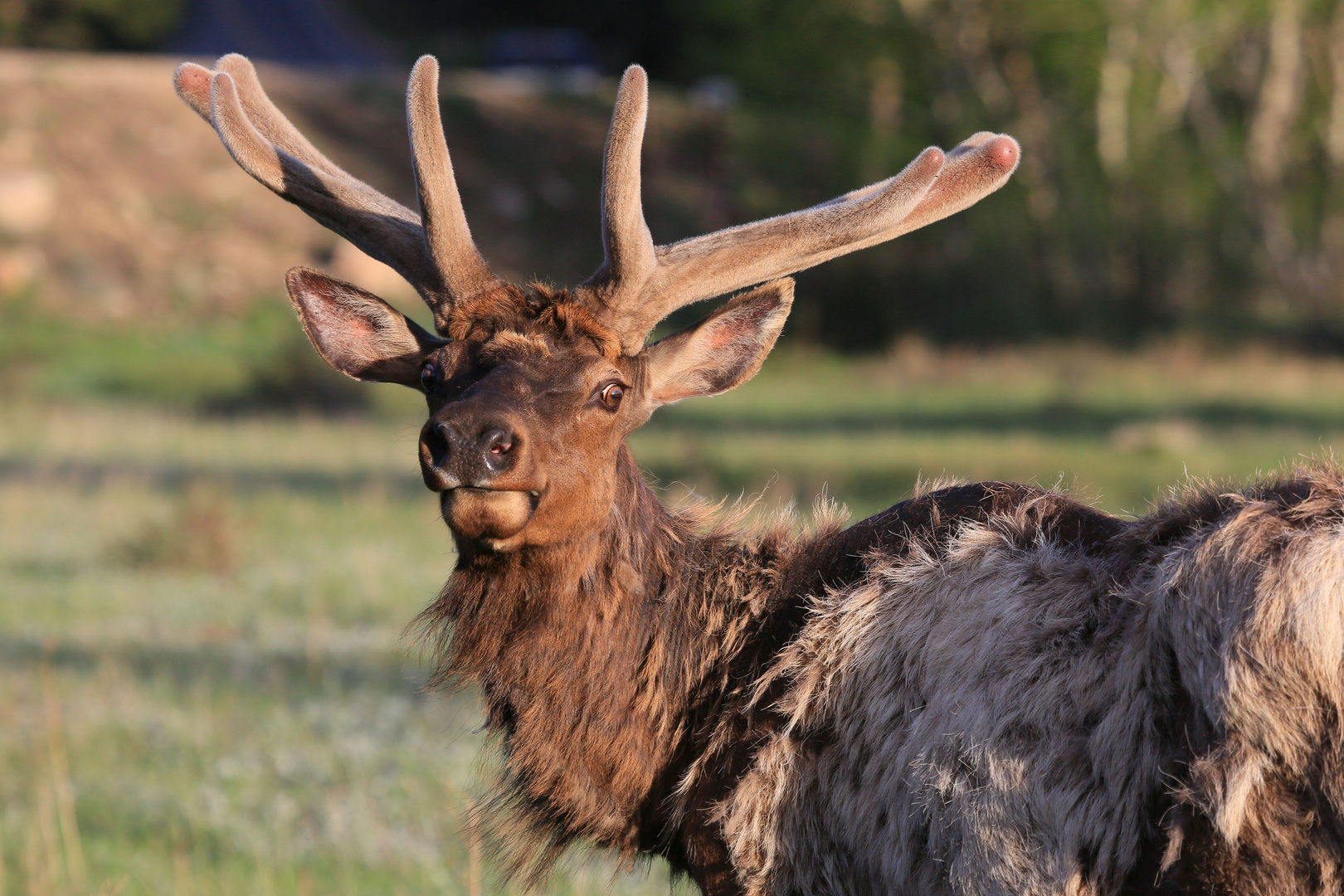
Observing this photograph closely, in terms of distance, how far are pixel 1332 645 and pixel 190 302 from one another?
30045 millimetres

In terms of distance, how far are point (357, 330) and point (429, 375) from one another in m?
0.54

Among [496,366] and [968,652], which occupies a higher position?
[496,366]

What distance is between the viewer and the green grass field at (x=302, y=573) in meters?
5.71

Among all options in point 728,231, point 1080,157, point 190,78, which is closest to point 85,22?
point 1080,157

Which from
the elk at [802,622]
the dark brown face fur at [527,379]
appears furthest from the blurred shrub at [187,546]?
the dark brown face fur at [527,379]

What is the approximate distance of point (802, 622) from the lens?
3820 mm

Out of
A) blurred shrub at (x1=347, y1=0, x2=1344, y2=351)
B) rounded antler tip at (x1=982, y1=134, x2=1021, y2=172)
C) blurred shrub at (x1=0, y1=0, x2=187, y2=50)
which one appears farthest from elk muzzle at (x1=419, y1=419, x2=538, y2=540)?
blurred shrub at (x1=0, y1=0, x2=187, y2=50)

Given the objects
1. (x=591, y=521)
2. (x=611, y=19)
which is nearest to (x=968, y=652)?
(x=591, y=521)

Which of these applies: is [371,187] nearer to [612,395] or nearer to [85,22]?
[612,395]

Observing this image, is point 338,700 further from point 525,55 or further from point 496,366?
point 525,55

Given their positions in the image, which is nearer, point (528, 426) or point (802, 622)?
point (528, 426)

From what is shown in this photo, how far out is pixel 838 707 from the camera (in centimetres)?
352

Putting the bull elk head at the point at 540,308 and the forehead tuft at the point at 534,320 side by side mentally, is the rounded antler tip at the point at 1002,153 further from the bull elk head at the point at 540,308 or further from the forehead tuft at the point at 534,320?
the forehead tuft at the point at 534,320

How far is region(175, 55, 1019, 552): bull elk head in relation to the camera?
3594 mm
